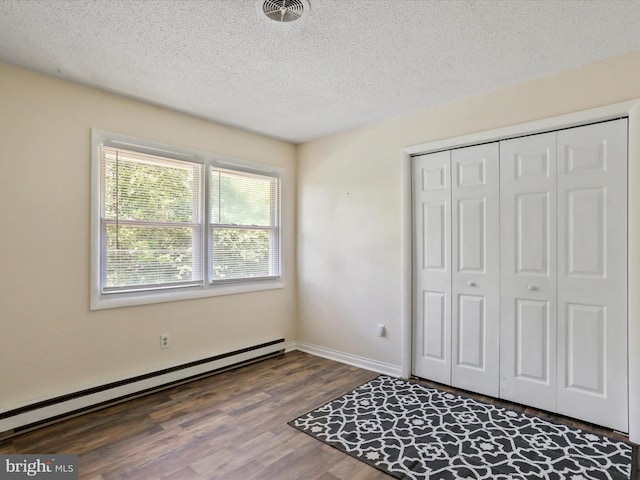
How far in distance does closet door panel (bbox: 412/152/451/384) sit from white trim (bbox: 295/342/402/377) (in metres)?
0.24

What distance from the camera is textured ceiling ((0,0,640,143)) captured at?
191cm

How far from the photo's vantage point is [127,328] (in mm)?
2994

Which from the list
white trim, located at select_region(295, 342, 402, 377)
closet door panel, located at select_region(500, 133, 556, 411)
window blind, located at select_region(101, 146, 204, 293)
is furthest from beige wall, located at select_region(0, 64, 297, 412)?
closet door panel, located at select_region(500, 133, 556, 411)

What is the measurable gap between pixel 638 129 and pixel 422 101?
1.50 metres

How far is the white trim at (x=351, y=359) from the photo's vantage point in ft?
11.5

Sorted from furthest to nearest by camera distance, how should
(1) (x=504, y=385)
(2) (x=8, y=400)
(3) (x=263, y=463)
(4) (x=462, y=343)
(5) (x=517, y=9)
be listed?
1. (4) (x=462, y=343)
2. (1) (x=504, y=385)
3. (2) (x=8, y=400)
4. (3) (x=263, y=463)
5. (5) (x=517, y=9)

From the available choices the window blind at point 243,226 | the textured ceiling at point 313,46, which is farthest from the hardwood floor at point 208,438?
the textured ceiling at point 313,46

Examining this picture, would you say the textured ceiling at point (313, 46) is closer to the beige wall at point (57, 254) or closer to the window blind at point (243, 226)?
the beige wall at point (57, 254)

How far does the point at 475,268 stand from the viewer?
304cm

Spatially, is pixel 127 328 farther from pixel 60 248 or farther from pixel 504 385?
pixel 504 385

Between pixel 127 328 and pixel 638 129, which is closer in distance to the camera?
pixel 638 129

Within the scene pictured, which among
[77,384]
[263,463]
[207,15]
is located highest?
[207,15]

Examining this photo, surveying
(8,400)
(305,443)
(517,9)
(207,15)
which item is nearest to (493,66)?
(517,9)

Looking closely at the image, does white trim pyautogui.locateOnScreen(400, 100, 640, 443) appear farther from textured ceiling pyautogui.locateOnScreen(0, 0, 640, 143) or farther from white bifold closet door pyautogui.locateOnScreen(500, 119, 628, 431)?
textured ceiling pyautogui.locateOnScreen(0, 0, 640, 143)
